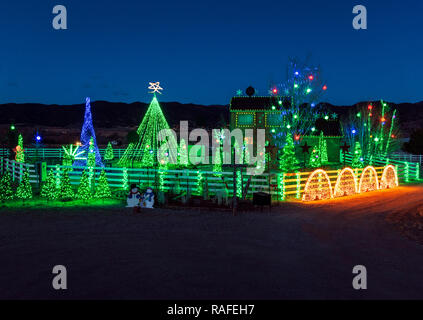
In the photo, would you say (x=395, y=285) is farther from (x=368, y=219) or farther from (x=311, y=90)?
(x=311, y=90)

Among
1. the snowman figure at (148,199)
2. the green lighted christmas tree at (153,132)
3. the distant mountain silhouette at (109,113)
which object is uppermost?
the distant mountain silhouette at (109,113)

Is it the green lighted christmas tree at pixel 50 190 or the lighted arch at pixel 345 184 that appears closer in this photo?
the green lighted christmas tree at pixel 50 190

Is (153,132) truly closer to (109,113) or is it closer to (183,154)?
(183,154)

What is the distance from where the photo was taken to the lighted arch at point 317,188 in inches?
601

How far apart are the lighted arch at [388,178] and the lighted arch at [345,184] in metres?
2.88

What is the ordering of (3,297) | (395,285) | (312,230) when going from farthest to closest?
(312,230), (395,285), (3,297)

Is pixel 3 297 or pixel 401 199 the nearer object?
pixel 3 297

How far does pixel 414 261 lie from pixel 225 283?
423 centimetres

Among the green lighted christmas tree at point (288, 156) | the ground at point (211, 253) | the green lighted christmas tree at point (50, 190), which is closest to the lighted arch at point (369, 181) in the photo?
the ground at point (211, 253)

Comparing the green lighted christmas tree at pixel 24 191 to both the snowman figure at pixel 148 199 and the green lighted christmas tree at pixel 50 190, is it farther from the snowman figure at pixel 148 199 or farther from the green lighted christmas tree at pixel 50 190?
the snowman figure at pixel 148 199

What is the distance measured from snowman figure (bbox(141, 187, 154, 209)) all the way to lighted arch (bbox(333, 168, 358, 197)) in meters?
8.37
